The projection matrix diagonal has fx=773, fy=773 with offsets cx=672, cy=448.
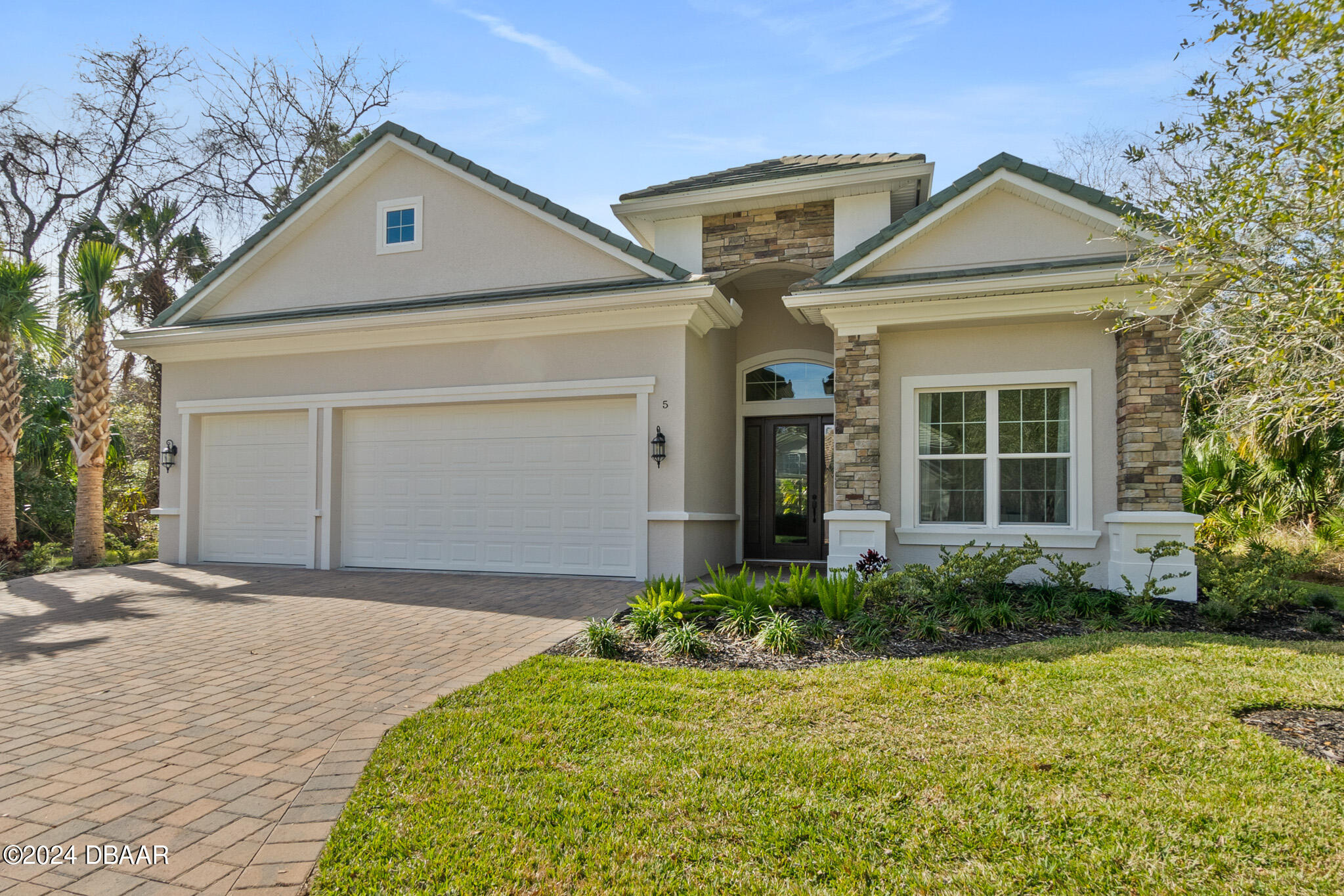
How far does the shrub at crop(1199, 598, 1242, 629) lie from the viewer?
7.48 metres

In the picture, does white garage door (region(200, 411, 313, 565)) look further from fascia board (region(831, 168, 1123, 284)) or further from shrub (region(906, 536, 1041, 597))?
shrub (region(906, 536, 1041, 597))

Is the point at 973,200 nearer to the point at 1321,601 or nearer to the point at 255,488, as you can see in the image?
the point at 1321,601

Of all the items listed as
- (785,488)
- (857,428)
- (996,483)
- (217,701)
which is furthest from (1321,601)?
(217,701)

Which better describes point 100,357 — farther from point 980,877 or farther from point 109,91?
point 980,877

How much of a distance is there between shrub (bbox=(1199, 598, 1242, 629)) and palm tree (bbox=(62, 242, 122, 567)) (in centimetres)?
1563

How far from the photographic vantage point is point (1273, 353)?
14.8 feet

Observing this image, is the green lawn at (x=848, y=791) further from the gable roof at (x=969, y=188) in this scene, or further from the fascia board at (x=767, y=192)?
the fascia board at (x=767, y=192)

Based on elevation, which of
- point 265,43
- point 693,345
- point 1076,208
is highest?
point 265,43

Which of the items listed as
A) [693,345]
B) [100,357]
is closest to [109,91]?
[100,357]

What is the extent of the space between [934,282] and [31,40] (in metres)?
23.7

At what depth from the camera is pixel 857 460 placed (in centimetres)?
937

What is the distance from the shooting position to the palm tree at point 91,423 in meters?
12.5

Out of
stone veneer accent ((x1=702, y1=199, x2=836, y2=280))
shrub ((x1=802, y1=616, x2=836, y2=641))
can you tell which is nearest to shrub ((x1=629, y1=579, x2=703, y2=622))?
shrub ((x1=802, y1=616, x2=836, y2=641))

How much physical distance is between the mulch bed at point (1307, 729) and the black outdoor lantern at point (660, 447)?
665 centimetres
